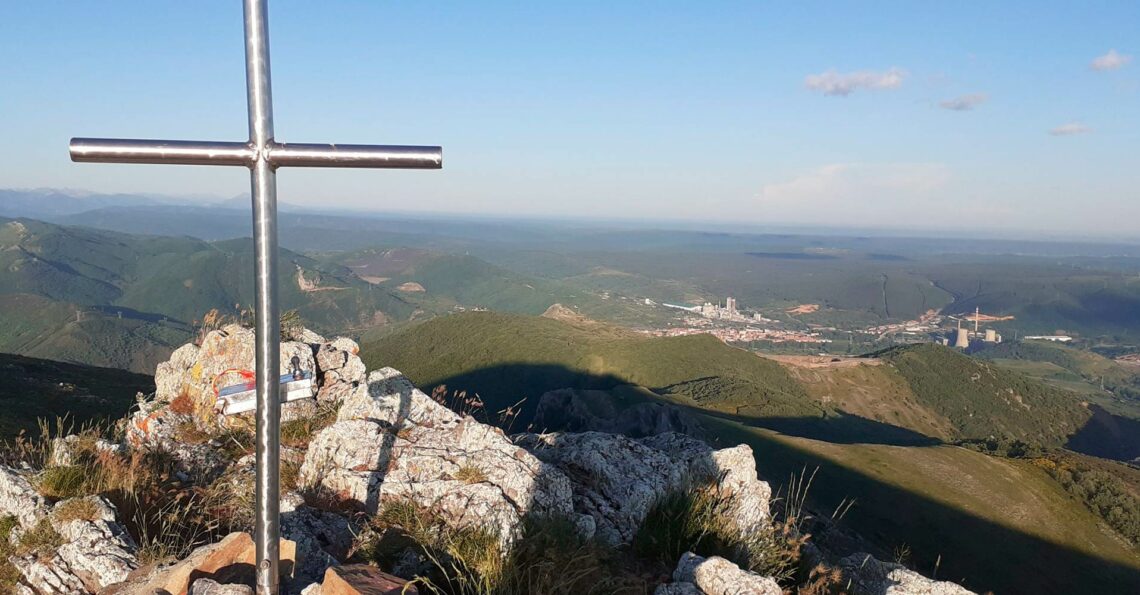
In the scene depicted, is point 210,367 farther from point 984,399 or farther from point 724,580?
point 984,399

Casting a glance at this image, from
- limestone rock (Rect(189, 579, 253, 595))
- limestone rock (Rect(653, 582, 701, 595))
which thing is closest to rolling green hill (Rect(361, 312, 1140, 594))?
limestone rock (Rect(653, 582, 701, 595))

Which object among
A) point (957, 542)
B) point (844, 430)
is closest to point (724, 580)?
point (957, 542)

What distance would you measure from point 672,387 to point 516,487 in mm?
90896

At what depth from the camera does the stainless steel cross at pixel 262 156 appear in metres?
3.03

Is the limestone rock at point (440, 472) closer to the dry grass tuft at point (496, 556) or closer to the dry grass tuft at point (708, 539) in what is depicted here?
the dry grass tuft at point (496, 556)

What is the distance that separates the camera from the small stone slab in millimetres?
3541

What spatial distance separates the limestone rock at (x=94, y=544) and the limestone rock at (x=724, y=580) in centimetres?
410

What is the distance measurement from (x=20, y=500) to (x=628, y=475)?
5614 mm

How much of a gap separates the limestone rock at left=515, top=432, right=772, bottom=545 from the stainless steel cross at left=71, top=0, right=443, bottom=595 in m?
3.75

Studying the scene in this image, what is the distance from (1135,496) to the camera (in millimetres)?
49500

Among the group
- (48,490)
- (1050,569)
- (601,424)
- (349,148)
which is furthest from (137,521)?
(1050,569)

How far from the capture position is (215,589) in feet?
11.7

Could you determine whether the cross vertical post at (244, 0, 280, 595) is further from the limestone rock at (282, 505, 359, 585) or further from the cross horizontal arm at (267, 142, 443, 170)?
the limestone rock at (282, 505, 359, 585)

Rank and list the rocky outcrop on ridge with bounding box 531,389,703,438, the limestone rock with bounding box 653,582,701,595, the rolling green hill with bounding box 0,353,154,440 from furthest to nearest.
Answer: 1. the rocky outcrop on ridge with bounding box 531,389,703,438
2. the rolling green hill with bounding box 0,353,154,440
3. the limestone rock with bounding box 653,582,701,595
